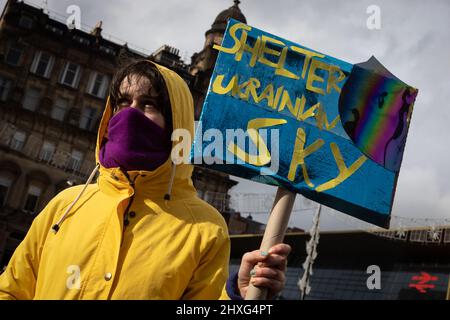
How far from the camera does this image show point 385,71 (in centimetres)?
330

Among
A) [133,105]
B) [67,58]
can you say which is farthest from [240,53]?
[67,58]

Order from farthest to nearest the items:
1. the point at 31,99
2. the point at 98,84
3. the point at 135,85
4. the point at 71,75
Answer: the point at 98,84, the point at 71,75, the point at 31,99, the point at 135,85

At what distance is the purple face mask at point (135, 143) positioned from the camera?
2.91 metres

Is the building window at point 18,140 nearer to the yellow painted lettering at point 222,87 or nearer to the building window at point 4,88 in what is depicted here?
the building window at point 4,88

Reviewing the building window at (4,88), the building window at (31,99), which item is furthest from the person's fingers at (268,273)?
the building window at (31,99)

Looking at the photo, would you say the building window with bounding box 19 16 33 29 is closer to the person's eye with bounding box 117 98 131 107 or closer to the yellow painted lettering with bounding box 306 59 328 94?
the person's eye with bounding box 117 98 131 107

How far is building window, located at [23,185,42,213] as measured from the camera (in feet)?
107

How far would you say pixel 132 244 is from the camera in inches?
110

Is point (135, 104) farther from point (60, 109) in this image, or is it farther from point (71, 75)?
point (71, 75)

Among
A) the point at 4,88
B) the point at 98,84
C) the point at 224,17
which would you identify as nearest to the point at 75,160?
the point at 98,84

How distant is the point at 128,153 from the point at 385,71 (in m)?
1.56

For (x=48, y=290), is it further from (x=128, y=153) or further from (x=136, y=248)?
(x=128, y=153)

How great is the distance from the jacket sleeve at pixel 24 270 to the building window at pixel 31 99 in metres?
33.4

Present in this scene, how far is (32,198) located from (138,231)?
3189 cm
